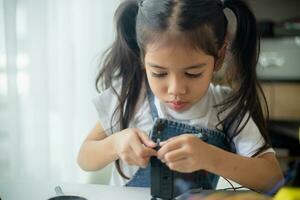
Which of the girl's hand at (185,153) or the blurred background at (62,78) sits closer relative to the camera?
the girl's hand at (185,153)

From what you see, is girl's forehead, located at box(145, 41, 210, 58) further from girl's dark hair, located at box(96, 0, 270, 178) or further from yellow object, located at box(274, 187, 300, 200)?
yellow object, located at box(274, 187, 300, 200)

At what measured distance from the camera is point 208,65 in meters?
0.45

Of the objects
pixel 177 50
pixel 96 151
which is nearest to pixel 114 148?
pixel 96 151

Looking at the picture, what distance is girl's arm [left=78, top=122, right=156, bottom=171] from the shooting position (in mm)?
422

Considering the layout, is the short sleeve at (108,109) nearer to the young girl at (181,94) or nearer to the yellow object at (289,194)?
the young girl at (181,94)

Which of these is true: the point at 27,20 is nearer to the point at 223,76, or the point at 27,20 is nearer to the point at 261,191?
the point at 223,76

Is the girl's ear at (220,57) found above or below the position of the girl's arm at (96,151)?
above

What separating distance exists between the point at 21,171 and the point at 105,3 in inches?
11.6

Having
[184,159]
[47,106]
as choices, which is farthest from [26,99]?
[184,159]

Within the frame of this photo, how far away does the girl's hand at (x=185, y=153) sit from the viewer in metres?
0.41

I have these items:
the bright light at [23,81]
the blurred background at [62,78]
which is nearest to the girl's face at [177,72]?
the blurred background at [62,78]

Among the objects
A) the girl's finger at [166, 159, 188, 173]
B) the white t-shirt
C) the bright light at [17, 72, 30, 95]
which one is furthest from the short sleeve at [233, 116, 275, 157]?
the bright light at [17, 72, 30, 95]

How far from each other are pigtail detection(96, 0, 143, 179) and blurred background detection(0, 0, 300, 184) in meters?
0.04

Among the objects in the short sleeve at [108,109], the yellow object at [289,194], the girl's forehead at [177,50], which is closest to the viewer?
the yellow object at [289,194]
